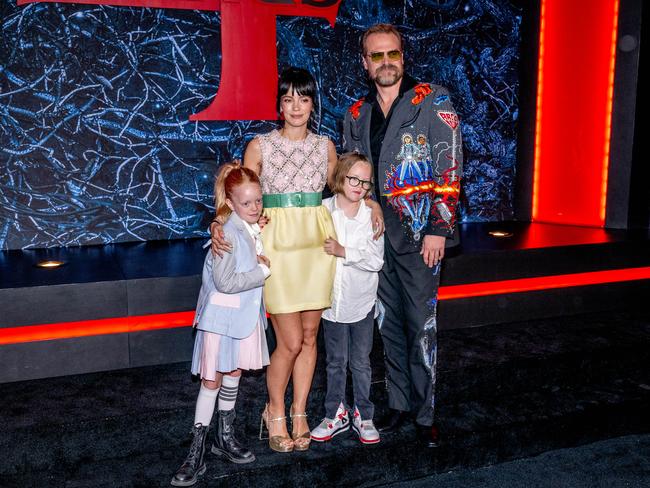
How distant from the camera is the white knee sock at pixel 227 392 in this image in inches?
89.0

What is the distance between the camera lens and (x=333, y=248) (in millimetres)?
2254

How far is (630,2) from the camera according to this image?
178 inches

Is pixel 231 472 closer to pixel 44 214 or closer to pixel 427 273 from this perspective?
pixel 427 273

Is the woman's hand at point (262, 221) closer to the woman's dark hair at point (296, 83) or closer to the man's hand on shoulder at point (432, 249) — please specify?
the woman's dark hair at point (296, 83)

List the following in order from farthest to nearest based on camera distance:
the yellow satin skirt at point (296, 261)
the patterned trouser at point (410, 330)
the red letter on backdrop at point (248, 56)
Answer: the red letter on backdrop at point (248, 56)
the patterned trouser at point (410, 330)
the yellow satin skirt at point (296, 261)

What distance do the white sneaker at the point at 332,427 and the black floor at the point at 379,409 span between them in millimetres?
36

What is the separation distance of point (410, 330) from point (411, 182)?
568 millimetres

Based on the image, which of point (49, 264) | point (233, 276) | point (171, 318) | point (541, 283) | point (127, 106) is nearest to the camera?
point (233, 276)

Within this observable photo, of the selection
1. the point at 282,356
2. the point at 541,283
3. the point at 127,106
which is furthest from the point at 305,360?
the point at 127,106

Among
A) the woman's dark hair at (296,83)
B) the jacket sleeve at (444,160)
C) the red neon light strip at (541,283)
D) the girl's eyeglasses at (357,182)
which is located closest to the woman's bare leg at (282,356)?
the girl's eyeglasses at (357,182)

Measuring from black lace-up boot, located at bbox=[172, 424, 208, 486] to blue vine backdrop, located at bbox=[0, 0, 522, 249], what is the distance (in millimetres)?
2445

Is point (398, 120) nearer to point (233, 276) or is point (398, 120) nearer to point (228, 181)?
point (228, 181)

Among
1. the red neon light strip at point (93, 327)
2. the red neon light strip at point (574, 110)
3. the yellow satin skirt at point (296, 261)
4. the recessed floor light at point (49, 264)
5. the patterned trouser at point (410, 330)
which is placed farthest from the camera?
the red neon light strip at point (574, 110)

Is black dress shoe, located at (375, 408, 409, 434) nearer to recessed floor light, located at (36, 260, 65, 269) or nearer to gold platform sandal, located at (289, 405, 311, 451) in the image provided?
gold platform sandal, located at (289, 405, 311, 451)
